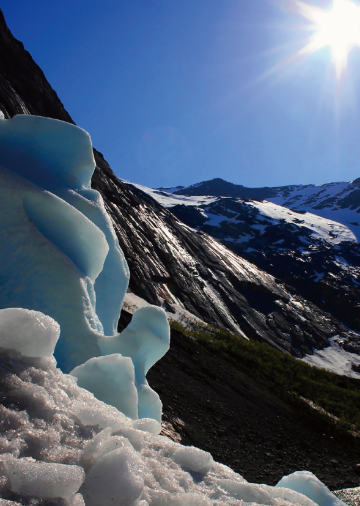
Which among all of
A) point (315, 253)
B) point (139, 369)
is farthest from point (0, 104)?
point (315, 253)

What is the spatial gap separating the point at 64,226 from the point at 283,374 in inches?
982

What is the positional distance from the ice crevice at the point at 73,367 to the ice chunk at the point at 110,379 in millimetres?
13

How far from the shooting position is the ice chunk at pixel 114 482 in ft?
6.42

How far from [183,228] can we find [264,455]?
133ft

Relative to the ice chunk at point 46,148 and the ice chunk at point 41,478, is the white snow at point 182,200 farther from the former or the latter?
the ice chunk at point 41,478

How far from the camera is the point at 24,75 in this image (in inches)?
1442

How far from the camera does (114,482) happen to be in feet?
6.63

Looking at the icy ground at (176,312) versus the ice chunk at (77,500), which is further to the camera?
the icy ground at (176,312)

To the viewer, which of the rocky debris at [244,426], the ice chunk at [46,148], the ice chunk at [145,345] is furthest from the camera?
the rocky debris at [244,426]

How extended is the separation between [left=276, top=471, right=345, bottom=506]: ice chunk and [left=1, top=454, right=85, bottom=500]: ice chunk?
382cm

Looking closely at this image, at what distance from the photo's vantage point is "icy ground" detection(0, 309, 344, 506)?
184 cm

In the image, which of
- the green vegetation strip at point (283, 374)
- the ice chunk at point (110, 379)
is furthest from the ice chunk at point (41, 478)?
the green vegetation strip at point (283, 374)

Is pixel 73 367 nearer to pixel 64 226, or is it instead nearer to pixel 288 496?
pixel 64 226

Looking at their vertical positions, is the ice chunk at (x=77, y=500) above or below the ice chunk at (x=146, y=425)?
above
